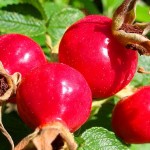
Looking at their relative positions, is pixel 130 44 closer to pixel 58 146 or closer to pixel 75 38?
pixel 75 38

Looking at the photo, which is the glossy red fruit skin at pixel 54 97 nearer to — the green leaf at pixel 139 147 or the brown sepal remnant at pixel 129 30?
the brown sepal remnant at pixel 129 30

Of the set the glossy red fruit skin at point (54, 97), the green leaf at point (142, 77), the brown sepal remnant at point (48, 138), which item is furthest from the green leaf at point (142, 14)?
the brown sepal remnant at point (48, 138)

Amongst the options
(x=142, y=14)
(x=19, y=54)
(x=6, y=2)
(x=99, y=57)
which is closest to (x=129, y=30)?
(x=99, y=57)

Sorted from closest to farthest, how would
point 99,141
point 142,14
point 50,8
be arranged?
point 99,141 → point 50,8 → point 142,14

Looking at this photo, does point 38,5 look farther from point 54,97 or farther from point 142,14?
point 54,97

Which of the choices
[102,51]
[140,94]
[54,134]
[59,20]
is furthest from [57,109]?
[59,20]

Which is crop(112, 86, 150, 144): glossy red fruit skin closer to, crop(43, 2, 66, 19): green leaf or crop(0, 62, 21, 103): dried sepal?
crop(0, 62, 21, 103): dried sepal
